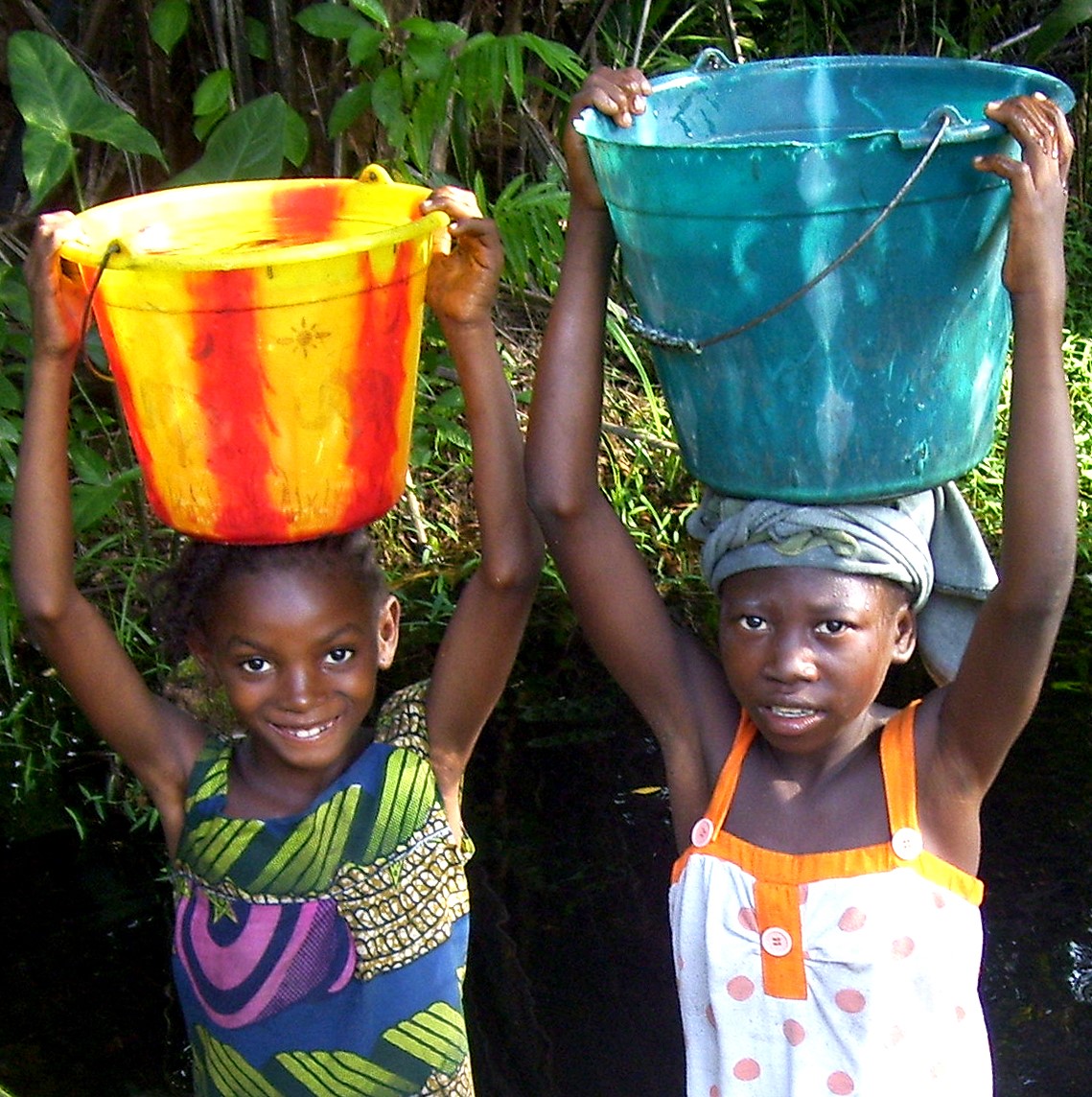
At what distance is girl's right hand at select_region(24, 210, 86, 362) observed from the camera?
1.77 m

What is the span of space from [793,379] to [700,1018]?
27.9 inches

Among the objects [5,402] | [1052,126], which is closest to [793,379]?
[1052,126]

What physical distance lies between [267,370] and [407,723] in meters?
0.51

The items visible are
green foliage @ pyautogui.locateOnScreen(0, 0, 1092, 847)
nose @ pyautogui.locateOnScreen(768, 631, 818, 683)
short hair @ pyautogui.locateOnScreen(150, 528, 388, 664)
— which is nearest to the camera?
nose @ pyautogui.locateOnScreen(768, 631, 818, 683)

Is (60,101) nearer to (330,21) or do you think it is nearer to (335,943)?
(330,21)

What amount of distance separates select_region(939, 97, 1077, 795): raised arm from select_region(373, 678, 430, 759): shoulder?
2.08 ft

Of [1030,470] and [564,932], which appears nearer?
[1030,470]

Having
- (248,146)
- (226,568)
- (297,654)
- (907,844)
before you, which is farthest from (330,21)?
(907,844)

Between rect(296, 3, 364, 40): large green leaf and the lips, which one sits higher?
rect(296, 3, 364, 40): large green leaf

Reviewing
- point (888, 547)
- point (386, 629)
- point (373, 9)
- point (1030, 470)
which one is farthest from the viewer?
point (373, 9)

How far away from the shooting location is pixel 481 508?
1901 millimetres

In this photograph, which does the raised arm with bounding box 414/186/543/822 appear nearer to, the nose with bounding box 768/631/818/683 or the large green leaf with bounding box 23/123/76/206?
the nose with bounding box 768/631/818/683

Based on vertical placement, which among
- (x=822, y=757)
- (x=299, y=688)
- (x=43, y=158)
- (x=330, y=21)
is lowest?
(x=822, y=757)

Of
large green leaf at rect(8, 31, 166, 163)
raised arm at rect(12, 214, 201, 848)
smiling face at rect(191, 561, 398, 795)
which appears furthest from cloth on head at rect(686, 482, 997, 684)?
large green leaf at rect(8, 31, 166, 163)
